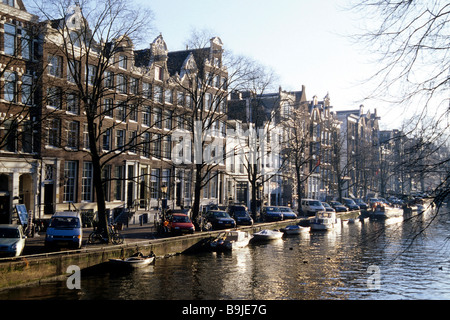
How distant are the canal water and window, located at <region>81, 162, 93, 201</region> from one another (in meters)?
12.9

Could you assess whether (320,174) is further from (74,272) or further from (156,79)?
(74,272)

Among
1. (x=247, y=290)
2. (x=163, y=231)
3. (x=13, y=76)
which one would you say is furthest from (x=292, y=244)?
(x=13, y=76)

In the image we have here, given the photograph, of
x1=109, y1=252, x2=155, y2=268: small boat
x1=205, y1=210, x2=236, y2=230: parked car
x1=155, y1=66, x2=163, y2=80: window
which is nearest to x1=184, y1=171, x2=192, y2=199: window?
x1=155, y1=66, x2=163, y2=80: window

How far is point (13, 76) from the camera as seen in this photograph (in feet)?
109

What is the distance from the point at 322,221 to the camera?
55219mm

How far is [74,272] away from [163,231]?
11931 mm

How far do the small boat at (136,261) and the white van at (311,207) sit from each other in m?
40.1

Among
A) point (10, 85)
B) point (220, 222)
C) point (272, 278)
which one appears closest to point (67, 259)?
point (272, 278)

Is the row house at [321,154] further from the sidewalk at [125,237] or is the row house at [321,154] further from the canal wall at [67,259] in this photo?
the canal wall at [67,259]

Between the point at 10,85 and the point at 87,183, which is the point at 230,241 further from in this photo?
the point at 10,85

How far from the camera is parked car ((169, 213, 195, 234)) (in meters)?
35.4

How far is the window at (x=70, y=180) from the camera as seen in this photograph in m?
39.0

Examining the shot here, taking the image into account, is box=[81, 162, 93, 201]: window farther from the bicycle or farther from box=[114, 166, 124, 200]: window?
→ the bicycle

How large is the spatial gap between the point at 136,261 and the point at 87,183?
16375 mm
